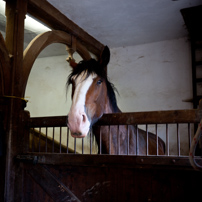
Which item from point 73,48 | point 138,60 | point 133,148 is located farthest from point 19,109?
point 138,60

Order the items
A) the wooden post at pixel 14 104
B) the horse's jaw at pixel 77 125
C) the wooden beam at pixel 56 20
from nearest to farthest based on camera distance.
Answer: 1. the horse's jaw at pixel 77 125
2. the wooden post at pixel 14 104
3. the wooden beam at pixel 56 20

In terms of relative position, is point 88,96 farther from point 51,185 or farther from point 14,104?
point 14,104

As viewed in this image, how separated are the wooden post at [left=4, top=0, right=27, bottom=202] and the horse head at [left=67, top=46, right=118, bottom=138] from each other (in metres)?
0.64

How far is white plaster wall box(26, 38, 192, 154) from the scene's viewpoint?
12.9ft

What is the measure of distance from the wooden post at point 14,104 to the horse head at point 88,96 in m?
0.64

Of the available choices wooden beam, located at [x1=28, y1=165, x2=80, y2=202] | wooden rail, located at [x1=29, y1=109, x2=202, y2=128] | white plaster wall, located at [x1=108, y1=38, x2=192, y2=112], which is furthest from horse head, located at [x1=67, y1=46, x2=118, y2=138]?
white plaster wall, located at [x1=108, y1=38, x2=192, y2=112]

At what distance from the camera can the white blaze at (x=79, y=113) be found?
4.70ft

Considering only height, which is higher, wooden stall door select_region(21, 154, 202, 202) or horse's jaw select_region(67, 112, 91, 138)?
horse's jaw select_region(67, 112, 91, 138)

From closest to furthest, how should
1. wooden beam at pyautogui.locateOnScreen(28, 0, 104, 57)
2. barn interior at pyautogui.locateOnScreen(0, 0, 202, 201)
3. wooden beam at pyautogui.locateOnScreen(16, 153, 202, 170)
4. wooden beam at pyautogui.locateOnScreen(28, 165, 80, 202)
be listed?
wooden beam at pyautogui.locateOnScreen(16, 153, 202, 170) → wooden beam at pyautogui.locateOnScreen(28, 165, 80, 202) → wooden beam at pyautogui.locateOnScreen(28, 0, 104, 57) → barn interior at pyautogui.locateOnScreen(0, 0, 202, 201)

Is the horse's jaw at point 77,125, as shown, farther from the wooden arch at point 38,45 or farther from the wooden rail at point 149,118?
the wooden arch at point 38,45

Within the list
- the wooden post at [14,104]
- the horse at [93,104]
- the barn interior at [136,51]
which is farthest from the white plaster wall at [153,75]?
the wooden post at [14,104]

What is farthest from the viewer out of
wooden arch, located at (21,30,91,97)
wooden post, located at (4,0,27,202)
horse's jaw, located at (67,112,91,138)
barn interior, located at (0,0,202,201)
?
barn interior, located at (0,0,202,201)

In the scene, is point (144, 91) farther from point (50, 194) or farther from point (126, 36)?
point (50, 194)

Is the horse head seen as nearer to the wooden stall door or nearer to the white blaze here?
the white blaze
